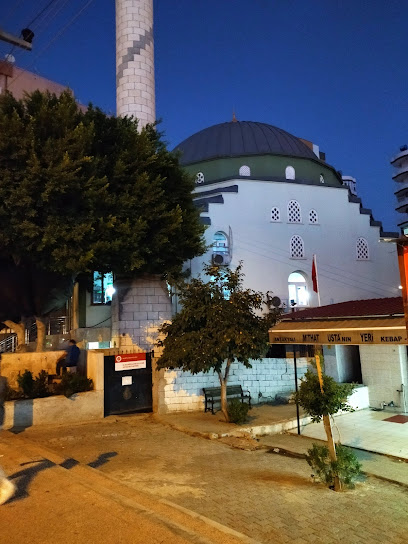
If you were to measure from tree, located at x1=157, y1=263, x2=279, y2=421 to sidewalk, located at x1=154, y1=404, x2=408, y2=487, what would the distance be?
826mm

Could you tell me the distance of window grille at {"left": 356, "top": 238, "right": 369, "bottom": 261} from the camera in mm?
24422

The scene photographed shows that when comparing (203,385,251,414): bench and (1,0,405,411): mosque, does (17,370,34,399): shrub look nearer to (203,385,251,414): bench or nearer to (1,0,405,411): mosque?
(203,385,251,414): bench

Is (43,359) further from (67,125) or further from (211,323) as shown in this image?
(67,125)

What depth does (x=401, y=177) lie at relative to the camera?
2261 inches

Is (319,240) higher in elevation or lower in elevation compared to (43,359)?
higher

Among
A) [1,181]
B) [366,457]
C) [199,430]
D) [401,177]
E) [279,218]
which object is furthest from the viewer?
[401,177]

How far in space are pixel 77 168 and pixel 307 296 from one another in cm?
1494

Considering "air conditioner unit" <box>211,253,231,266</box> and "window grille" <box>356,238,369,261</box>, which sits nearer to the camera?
"air conditioner unit" <box>211,253,231,266</box>

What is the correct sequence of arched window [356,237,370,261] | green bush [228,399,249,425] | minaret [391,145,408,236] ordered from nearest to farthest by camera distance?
green bush [228,399,249,425] → arched window [356,237,370,261] → minaret [391,145,408,236]

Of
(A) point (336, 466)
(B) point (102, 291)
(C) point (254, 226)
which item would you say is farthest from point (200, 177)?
(A) point (336, 466)

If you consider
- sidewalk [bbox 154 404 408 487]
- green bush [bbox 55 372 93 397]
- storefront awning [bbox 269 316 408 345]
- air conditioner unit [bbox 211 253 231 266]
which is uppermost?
air conditioner unit [bbox 211 253 231 266]

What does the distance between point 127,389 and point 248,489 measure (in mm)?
6347

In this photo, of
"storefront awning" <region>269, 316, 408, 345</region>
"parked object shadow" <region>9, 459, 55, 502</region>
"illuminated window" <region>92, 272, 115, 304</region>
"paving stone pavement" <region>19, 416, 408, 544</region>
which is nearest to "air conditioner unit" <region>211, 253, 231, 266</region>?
"illuminated window" <region>92, 272, 115, 304</region>

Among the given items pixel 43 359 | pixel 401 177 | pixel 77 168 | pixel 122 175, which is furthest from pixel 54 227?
pixel 401 177
